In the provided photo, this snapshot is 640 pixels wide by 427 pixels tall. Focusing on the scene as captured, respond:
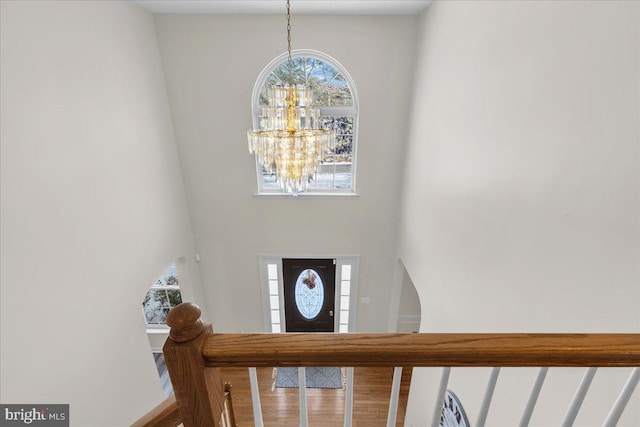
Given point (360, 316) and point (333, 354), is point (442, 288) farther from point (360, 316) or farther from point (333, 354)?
point (360, 316)

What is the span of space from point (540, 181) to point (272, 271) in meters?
3.97

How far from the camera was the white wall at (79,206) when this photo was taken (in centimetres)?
176

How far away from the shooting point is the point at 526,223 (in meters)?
1.49

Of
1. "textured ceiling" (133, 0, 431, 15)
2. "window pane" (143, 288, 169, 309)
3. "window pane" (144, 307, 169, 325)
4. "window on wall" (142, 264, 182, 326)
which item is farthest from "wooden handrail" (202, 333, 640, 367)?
"window pane" (144, 307, 169, 325)

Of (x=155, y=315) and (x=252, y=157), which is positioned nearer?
(x=252, y=157)

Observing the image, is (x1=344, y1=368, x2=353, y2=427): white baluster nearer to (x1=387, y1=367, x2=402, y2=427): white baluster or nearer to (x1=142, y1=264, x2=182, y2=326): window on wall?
(x1=387, y1=367, x2=402, y2=427): white baluster

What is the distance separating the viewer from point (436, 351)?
0.64 metres

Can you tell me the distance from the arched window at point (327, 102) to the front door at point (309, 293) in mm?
1248

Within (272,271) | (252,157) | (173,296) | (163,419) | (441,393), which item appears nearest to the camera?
(441,393)

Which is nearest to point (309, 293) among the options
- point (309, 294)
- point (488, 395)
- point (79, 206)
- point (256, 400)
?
point (309, 294)

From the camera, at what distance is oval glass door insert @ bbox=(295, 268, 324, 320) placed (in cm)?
483

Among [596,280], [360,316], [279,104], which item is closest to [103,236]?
[279,104]

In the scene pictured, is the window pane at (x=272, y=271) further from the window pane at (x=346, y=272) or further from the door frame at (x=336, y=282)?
the window pane at (x=346, y=272)

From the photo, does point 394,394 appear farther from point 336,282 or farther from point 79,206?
point 336,282
